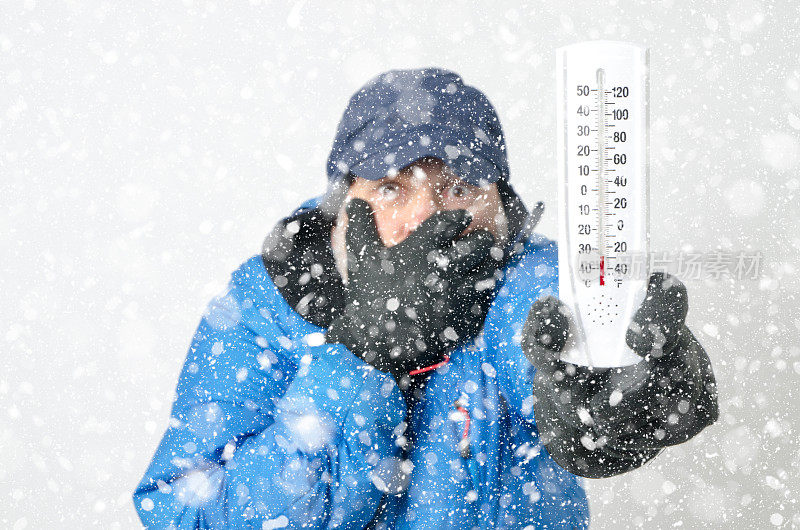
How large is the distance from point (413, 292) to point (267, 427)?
0.32 m

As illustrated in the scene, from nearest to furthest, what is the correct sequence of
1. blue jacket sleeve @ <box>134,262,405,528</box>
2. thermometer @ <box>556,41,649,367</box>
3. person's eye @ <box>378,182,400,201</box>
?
thermometer @ <box>556,41,649,367</box> → blue jacket sleeve @ <box>134,262,405,528</box> → person's eye @ <box>378,182,400,201</box>

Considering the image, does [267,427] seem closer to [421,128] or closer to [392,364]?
[392,364]

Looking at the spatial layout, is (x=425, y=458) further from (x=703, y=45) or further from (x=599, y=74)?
(x=703, y=45)

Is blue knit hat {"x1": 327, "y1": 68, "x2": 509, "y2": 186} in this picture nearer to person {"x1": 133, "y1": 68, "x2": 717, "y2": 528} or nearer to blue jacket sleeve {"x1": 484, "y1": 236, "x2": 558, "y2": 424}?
person {"x1": 133, "y1": 68, "x2": 717, "y2": 528}

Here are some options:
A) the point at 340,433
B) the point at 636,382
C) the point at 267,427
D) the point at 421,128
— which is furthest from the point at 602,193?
the point at 267,427

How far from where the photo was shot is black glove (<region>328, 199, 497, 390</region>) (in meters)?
1.31

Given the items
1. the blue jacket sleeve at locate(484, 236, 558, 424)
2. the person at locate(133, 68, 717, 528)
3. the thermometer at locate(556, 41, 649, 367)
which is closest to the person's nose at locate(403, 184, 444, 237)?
the person at locate(133, 68, 717, 528)

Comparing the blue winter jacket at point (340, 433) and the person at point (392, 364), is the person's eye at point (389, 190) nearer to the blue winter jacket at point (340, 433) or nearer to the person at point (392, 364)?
the person at point (392, 364)

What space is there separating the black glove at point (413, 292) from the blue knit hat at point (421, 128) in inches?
3.2

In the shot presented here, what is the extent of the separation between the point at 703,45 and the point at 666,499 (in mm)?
1105

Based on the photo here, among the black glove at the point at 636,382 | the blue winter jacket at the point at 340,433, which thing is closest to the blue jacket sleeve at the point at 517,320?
the blue winter jacket at the point at 340,433

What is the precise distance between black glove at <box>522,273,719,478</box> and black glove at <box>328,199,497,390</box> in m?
0.22

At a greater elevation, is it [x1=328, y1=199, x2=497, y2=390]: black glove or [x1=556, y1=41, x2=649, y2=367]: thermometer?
[x1=556, y1=41, x2=649, y2=367]: thermometer

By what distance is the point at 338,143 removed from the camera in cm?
144
